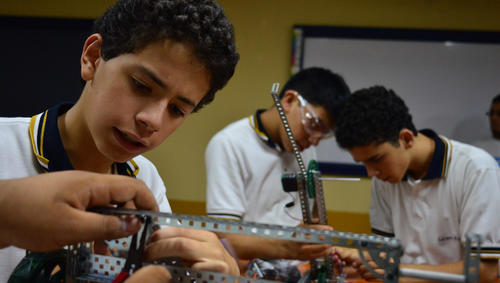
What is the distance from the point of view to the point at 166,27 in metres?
0.57

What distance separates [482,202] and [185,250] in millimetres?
1127

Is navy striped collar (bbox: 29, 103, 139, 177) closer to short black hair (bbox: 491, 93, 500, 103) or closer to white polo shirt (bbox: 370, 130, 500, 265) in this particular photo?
white polo shirt (bbox: 370, 130, 500, 265)

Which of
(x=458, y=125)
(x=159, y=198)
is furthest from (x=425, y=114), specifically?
(x=159, y=198)

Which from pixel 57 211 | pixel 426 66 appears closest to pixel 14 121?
pixel 57 211

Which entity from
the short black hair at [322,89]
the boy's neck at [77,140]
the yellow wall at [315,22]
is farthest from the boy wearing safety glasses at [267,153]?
the boy's neck at [77,140]

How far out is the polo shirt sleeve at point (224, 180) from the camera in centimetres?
138

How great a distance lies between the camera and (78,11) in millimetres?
871

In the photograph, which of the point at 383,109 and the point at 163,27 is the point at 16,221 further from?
the point at 383,109

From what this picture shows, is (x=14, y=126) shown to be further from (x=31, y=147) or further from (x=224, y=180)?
(x=224, y=180)

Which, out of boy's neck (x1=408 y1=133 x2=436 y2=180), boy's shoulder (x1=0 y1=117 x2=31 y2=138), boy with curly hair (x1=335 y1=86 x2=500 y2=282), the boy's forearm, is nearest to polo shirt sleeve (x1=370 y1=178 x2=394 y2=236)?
boy with curly hair (x1=335 y1=86 x2=500 y2=282)

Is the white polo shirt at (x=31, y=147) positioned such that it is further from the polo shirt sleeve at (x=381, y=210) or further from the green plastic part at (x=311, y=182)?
the polo shirt sleeve at (x=381, y=210)

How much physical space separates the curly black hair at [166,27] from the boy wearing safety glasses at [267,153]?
2.75ft

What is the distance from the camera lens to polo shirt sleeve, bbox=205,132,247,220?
1.38 m

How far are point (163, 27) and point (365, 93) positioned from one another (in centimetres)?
102
